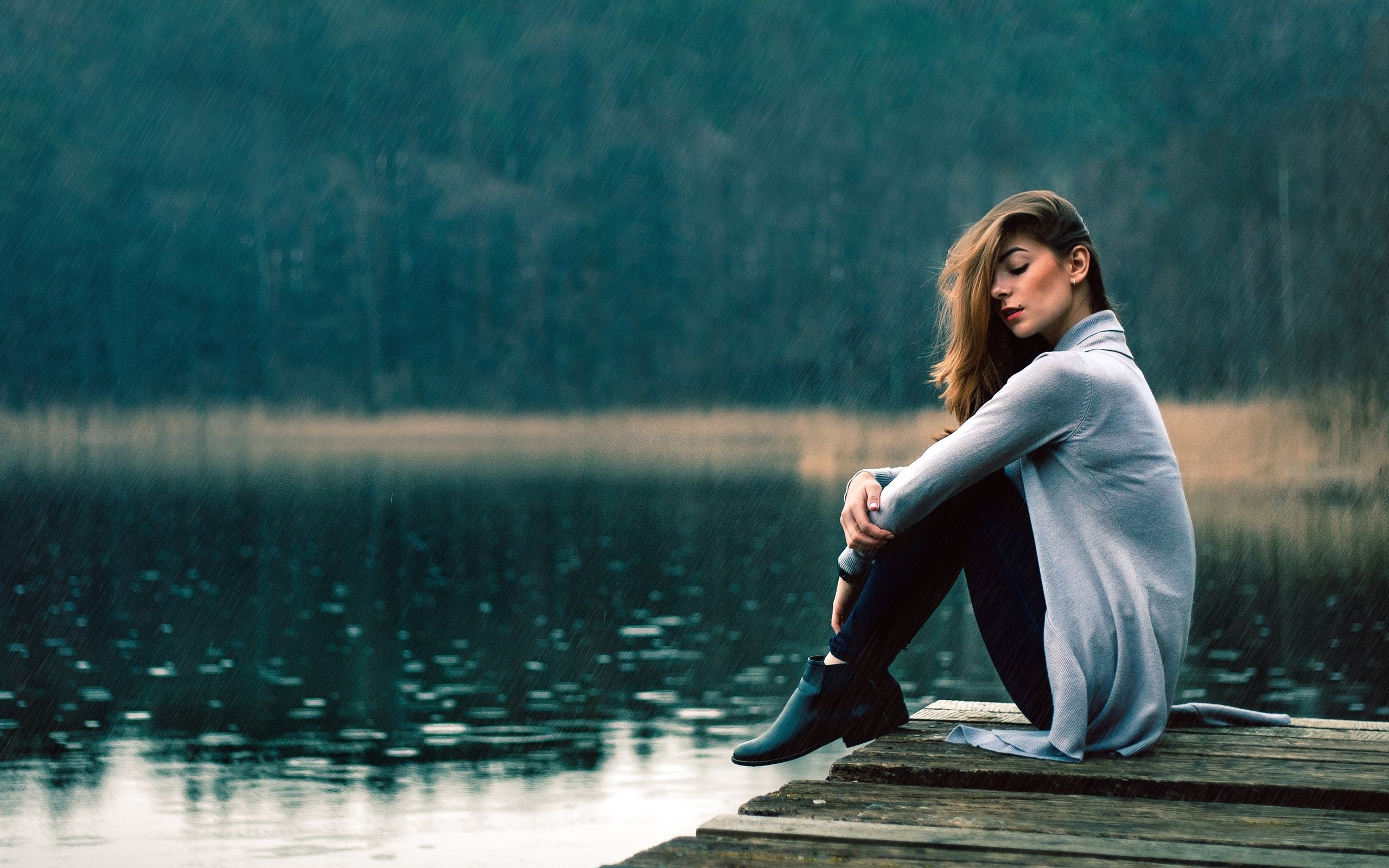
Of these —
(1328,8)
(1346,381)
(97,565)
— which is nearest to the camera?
(97,565)

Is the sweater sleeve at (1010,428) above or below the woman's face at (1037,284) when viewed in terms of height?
below

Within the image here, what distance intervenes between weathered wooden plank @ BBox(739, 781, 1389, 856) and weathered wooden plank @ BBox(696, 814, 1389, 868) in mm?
38

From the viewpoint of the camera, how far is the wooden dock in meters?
1.98

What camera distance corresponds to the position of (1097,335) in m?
2.65

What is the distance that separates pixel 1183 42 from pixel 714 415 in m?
18.3

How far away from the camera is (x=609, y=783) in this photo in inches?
268

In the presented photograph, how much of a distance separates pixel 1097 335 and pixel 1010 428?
0.26 metres

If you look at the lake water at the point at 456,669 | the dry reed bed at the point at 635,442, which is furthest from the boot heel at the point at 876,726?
the dry reed bed at the point at 635,442

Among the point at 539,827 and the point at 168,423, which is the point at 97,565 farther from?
the point at 168,423

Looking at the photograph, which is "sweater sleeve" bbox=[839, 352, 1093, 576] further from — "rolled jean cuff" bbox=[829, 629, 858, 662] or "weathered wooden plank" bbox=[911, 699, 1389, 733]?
"weathered wooden plank" bbox=[911, 699, 1389, 733]

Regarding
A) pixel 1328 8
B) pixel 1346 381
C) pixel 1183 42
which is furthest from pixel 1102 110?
pixel 1346 381

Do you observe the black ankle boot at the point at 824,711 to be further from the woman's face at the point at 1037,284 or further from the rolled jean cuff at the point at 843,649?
the woman's face at the point at 1037,284

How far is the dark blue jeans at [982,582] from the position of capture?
263 cm

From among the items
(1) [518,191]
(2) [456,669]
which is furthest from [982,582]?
(1) [518,191]
